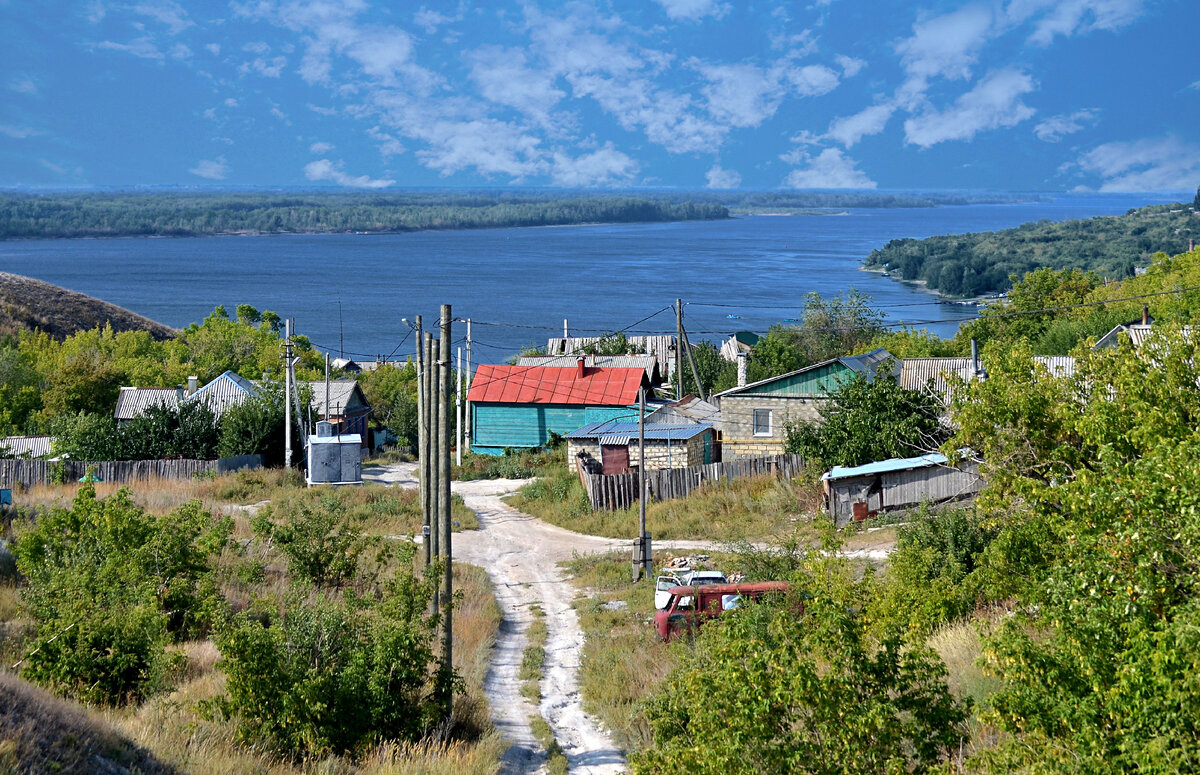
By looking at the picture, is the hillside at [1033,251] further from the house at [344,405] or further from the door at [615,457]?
the door at [615,457]

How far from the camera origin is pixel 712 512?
26141 mm

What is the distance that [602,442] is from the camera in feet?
108

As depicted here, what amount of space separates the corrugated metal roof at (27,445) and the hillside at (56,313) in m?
46.3

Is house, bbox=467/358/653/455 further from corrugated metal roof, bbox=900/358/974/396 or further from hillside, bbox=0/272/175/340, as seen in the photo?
hillside, bbox=0/272/175/340

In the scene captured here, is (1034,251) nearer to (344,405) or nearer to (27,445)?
(344,405)

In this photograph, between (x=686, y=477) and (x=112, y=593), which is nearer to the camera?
(x=112, y=593)

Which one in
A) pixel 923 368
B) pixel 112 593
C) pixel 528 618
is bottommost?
pixel 528 618

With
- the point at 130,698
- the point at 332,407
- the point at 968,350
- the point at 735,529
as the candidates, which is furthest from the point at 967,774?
the point at 968,350

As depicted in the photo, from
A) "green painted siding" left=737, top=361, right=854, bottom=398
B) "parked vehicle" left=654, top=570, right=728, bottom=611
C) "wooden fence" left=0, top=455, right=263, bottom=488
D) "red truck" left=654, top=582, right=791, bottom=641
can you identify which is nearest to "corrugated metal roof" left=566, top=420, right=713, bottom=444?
"green painted siding" left=737, top=361, right=854, bottom=398

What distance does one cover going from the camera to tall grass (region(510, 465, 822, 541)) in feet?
80.8

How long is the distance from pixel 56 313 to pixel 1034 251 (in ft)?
436

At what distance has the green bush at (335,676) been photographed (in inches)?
372

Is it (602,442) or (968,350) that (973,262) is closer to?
(968,350)

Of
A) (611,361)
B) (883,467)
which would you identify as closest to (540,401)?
(611,361)
